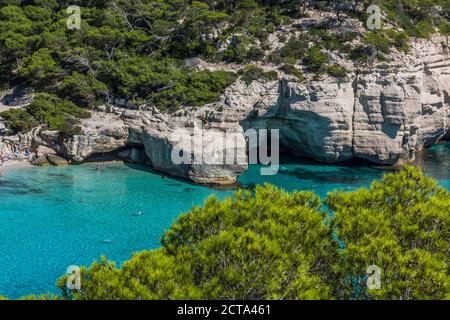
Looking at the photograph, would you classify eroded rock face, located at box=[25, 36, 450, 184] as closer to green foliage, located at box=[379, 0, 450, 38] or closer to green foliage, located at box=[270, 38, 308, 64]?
green foliage, located at box=[270, 38, 308, 64]

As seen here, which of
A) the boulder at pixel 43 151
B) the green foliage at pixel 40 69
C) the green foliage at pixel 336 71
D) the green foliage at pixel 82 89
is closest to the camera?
the boulder at pixel 43 151

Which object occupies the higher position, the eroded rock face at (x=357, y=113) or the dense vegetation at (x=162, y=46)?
the dense vegetation at (x=162, y=46)

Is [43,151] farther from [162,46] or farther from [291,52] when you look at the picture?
[291,52]

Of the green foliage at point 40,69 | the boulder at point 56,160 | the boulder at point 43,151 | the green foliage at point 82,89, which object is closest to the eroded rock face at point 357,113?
the green foliage at point 82,89

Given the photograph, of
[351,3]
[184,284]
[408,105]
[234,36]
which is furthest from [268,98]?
[184,284]

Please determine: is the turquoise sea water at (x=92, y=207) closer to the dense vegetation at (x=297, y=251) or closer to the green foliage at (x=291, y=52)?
the green foliage at (x=291, y=52)

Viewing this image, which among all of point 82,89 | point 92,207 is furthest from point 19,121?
point 92,207
